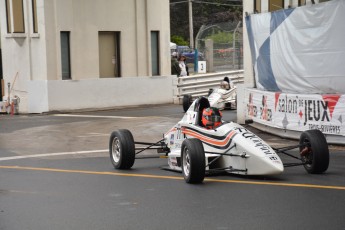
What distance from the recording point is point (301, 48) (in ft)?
55.8

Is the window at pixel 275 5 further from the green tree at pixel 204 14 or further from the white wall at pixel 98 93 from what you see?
the green tree at pixel 204 14

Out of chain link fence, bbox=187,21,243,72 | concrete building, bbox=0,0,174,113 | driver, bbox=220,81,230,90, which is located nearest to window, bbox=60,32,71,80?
concrete building, bbox=0,0,174,113

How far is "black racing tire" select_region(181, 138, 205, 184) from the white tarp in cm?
559

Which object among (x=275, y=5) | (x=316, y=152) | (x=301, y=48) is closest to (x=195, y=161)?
(x=316, y=152)

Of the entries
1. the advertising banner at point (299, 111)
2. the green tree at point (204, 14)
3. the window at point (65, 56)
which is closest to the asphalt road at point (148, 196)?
the advertising banner at point (299, 111)

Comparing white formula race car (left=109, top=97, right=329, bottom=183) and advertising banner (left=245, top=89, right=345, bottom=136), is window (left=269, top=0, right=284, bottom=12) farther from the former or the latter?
white formula race car (left=109, top=97, right=329, bottom=183)

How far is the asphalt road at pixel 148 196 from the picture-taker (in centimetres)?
877

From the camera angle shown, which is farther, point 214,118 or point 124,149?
point 124,149

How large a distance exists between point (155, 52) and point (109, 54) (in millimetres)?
2263

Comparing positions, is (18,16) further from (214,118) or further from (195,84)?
(214,118)

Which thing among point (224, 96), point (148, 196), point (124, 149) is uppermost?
point (224, 96)

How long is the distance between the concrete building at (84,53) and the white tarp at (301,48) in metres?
9.92

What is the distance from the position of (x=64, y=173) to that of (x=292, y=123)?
618cm

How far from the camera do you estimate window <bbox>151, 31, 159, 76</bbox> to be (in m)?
30.7
